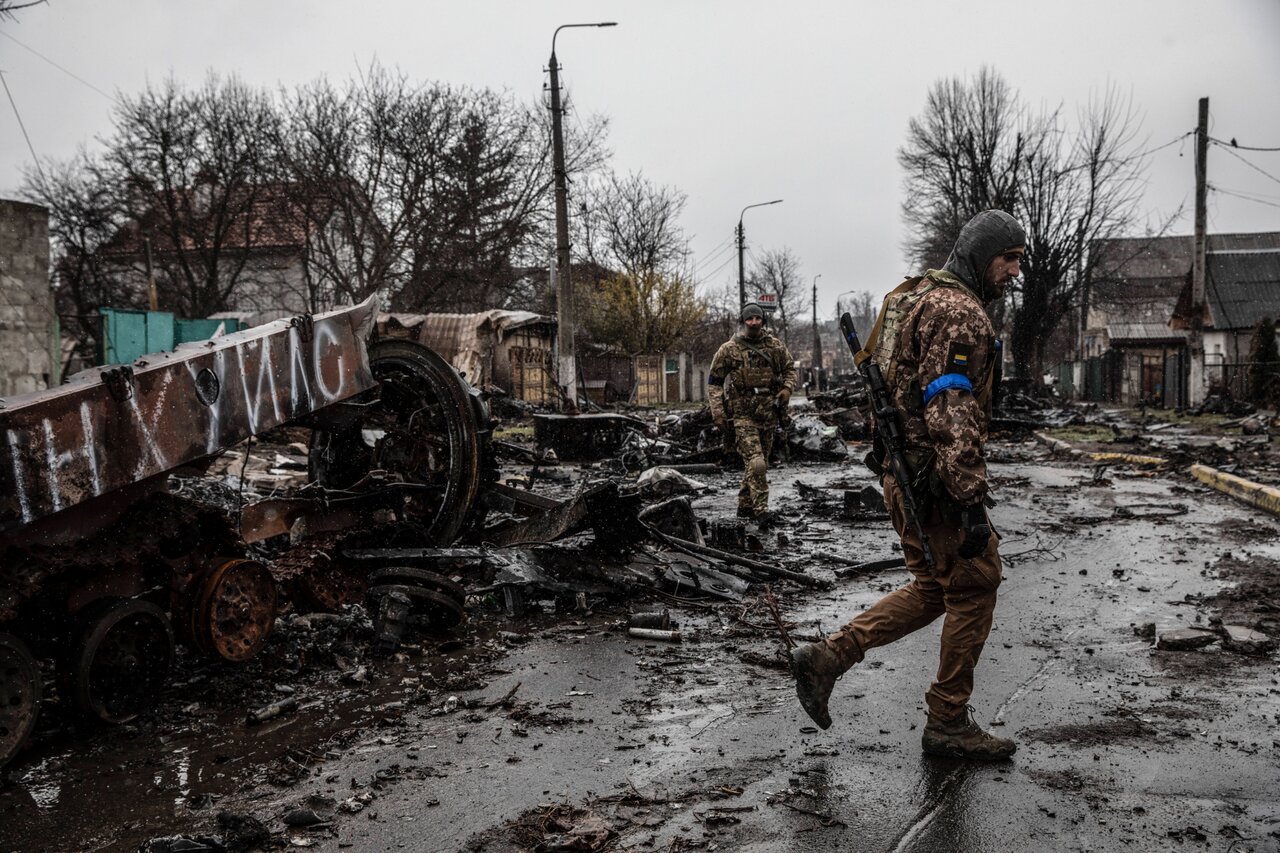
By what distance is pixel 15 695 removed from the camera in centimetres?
343

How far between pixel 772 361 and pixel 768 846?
7.17 m

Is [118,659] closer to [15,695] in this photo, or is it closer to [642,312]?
[15,695]

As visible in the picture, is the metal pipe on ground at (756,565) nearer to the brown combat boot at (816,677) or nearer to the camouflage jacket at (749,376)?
the brown combat boot at (816,677)

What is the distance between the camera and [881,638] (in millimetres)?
3615

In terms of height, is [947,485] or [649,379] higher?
[649,379]

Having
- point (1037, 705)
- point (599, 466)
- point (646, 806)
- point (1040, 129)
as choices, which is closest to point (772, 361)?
point (599, 466)

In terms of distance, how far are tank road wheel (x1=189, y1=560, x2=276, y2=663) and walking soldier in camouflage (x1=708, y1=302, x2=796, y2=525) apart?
214 inches

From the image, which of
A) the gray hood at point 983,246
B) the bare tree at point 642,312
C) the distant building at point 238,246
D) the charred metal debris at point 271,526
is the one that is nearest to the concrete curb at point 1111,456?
the charred metal debris at point 271,526

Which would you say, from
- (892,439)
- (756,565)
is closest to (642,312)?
(756,565)

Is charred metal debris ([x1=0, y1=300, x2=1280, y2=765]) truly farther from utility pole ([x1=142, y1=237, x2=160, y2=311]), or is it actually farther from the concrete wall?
utility pole ([x1=142, y1=237, x2=160, y2=311])

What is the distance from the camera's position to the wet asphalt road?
2822mm

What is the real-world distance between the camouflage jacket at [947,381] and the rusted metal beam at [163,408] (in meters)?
3.17

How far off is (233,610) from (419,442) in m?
2.00

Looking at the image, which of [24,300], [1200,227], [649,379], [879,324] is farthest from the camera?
[649,379]
